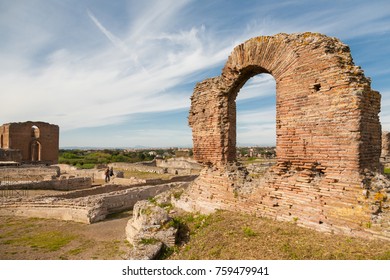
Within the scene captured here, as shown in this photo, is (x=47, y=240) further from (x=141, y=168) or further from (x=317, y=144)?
(x=141, y=168)

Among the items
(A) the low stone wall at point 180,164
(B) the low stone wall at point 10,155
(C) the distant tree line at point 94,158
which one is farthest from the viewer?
(C) the distant tree line at point 94,158

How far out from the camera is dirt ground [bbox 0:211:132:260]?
7.24 metres

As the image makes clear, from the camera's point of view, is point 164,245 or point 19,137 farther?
point 19,137

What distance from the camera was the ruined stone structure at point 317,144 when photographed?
16.5 ft

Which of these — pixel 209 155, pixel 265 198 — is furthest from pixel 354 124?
pixel 209 155

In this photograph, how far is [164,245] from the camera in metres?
5.85


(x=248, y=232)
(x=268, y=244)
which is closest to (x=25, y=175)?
(x=248, y=232)

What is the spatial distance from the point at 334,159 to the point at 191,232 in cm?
354

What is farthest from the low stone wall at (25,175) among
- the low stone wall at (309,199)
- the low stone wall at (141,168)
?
the low stone wall at (309,199)

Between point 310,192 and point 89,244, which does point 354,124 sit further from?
point 89,244

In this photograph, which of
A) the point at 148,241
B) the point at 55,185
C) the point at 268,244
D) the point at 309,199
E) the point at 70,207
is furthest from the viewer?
the point at 55,185

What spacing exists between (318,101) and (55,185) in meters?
17.2

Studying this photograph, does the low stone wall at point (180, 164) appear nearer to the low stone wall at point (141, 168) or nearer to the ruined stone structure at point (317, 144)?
the low stone wall at point (141, 168)

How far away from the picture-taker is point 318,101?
5.61 meters
